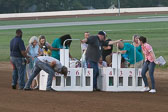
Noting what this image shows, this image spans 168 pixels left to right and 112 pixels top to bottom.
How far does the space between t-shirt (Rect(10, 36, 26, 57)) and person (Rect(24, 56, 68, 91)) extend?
67 cm

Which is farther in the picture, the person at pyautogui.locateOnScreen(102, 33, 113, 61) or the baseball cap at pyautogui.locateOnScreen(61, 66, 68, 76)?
the person at pyautogui.locateOnScreen(102, 33, 113, 61)

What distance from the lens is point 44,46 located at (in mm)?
17469

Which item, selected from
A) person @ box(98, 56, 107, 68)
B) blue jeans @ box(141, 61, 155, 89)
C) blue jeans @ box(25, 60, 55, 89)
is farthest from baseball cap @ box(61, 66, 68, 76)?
blue jeans @ box(141, 61, 155, 89)

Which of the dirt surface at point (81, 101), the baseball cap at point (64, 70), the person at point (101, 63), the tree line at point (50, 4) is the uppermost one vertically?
the tree line at point (50, 4)

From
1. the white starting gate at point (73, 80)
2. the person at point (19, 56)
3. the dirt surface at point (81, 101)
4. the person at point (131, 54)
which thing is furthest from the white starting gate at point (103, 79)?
the person at point (19, 56)

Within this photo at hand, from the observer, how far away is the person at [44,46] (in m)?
17.3

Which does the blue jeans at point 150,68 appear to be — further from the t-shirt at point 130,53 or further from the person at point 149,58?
the t-shirt at point 130,53

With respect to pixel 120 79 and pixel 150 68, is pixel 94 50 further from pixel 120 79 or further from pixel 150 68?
pixel 150 68

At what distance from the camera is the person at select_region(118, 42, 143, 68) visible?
56.1 ft

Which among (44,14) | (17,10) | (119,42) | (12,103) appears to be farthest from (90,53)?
(17,10)

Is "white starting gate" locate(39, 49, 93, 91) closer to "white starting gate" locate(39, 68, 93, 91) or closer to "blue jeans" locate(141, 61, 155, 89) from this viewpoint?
"white starting gate" locate(39, 68, 93, 91)

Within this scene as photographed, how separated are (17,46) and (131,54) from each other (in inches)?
138

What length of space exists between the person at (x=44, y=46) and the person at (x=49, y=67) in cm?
86

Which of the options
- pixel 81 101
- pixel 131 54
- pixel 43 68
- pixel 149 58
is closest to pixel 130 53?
pixel 131 54
